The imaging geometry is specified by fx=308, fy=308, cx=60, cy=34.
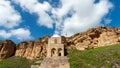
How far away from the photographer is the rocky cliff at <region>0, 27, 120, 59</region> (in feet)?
265

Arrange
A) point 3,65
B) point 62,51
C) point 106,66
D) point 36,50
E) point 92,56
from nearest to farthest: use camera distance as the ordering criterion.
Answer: point 106,66 → point 92,56 → point 62,51 → point 3,65 → point 36,50

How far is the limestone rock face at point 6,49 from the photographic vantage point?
89.9m

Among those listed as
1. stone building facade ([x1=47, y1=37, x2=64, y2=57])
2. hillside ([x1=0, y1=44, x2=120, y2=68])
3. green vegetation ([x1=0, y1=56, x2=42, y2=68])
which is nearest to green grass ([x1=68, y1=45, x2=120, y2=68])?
hillside ([x1=0, y1=44, x2=120, y2=68])

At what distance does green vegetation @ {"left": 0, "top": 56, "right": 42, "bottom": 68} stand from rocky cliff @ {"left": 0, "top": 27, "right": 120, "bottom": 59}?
2.84 meters

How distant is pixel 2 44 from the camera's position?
90.9m

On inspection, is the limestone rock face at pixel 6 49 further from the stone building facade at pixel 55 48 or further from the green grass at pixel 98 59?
the green grass at pixel 98 59

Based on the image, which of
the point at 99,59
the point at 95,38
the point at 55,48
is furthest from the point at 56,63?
the point at 95,38

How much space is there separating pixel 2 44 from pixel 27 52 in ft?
→ 25.4

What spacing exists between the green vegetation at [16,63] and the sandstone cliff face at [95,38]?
12.9 meters

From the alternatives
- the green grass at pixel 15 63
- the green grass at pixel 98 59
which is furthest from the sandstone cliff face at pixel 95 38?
the green grass at pixel 98 59

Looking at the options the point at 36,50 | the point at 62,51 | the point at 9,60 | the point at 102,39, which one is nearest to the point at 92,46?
the point at 102,39

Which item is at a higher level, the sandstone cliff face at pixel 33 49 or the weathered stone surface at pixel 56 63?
the sandstone cliff face at pixel 33 49

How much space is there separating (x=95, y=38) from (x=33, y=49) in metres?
19.3

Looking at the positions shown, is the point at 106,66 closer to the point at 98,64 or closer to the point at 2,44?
the point at 98,64
